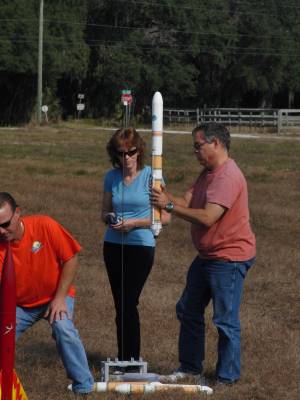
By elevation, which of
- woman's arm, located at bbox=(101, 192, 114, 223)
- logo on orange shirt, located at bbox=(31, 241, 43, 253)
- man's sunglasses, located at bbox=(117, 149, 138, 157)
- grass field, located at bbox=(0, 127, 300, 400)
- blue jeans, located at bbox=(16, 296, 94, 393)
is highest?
man's sunglasses, located at bbox=(117, 149, 138, 157)

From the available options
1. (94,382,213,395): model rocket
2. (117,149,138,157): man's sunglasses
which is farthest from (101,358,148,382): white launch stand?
(117,149,138,157): man's sunglasses

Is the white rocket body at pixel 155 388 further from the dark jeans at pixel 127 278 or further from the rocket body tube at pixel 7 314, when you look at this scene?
the rocket body tube at pixel 7 314

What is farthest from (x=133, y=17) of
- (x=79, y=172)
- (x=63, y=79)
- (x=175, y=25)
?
(x=79, y=172)

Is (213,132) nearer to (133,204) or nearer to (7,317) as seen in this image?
(133,204)

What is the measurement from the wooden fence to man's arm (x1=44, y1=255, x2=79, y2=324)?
1676 inches

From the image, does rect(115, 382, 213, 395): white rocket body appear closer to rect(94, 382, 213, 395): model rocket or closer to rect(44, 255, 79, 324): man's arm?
rect(94, 382, 213, 395): model rocket

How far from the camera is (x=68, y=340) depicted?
5.77m

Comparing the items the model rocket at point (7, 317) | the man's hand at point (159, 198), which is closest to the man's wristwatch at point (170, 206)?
the man's hand at point (159, 198)

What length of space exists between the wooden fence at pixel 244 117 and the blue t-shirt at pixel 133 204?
41.4 m

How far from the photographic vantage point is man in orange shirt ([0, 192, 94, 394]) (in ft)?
18.4

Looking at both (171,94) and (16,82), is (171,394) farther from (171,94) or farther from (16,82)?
(171,94)

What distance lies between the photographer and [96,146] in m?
33.1

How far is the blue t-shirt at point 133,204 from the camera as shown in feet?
21.9

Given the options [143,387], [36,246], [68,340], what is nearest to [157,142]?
[36,246]
